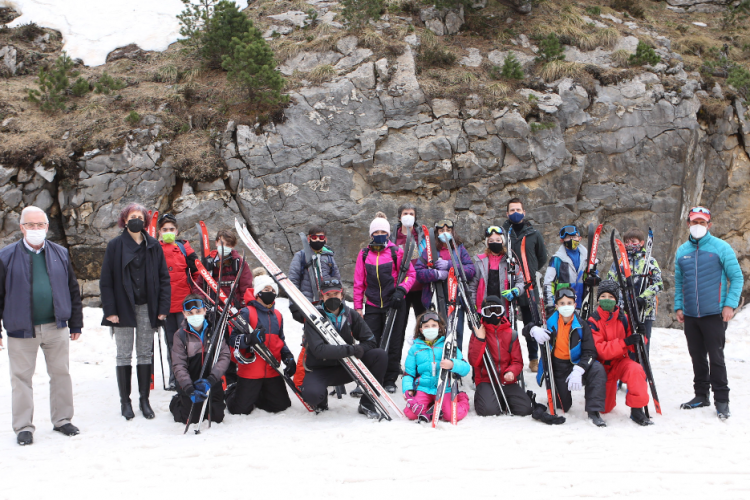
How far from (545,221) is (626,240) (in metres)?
5.89

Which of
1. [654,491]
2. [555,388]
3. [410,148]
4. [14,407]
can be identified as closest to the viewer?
[654,491]

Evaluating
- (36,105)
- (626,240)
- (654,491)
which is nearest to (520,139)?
(626,240)

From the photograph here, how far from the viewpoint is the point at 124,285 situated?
198 inches

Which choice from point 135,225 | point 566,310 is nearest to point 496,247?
point 566,310

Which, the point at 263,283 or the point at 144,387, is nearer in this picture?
the point at 144,387

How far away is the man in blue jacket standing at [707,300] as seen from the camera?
526cm

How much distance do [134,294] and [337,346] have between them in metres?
2.09

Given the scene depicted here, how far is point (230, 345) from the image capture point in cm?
530

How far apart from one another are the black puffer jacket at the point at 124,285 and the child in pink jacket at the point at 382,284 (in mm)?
2188

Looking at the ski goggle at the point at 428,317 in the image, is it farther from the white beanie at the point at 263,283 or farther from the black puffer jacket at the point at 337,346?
the white beanie at the point at 263,283

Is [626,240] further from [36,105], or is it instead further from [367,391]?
[36,105]

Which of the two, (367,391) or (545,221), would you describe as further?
(545,221)

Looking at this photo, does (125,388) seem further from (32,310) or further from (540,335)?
(540,335)

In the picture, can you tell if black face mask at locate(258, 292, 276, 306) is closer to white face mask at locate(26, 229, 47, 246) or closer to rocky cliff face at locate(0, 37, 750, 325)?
white face mask at locate(26, 229, 47, 246)
